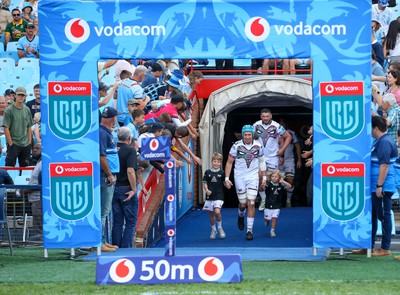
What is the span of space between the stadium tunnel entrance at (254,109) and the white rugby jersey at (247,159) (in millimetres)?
3591

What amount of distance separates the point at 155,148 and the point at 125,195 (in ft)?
12.3

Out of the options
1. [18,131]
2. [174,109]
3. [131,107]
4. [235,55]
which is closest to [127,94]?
[131,107]

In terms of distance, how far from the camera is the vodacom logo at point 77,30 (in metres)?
13.0

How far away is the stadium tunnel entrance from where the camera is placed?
21203mm

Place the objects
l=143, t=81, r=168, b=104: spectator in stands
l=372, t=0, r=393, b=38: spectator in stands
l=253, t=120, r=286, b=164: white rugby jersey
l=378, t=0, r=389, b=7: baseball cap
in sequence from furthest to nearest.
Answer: l=372, t=0, r=393, b=38: spectator in stands < l=378, t=0, r=389, b=7: baseball cap < l=253, t=120, r=286, b=164: white rugby jersey < l=143, t=81, r=168, b=104: spectator in stands

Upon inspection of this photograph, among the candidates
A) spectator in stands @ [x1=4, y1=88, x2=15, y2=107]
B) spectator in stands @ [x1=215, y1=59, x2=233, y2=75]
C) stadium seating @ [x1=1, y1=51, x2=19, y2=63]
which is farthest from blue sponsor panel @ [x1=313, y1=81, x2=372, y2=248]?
stadium seating @ [x1=1, y1=51, x2=19, y2=63]

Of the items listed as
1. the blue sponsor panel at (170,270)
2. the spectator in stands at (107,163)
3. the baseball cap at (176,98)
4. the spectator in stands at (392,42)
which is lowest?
the blue sponsor panel at (170,270)

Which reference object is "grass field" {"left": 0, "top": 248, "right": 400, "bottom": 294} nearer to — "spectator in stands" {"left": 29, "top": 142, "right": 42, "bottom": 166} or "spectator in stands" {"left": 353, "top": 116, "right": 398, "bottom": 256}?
"spectator in stands" {"left": 353, "top": 116, "right": 398, "bottom": 256}

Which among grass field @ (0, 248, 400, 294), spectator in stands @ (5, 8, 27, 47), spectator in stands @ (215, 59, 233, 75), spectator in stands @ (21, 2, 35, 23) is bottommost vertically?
grass field @ (0, 248, 400, 294)

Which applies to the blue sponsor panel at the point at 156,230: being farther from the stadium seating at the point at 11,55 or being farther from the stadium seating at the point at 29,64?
the stadium seating at the point at 11,55

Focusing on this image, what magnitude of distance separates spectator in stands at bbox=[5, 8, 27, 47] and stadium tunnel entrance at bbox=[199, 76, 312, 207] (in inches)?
215

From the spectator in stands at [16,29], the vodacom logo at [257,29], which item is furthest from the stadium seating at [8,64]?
the vodacom logo at [257,29]

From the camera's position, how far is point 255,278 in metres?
11.2

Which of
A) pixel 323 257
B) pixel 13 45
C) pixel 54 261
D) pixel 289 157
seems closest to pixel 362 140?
pixel 323 257
